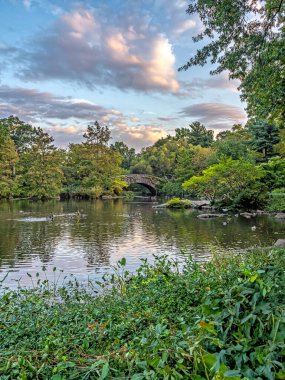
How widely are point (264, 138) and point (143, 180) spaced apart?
21.9 metres

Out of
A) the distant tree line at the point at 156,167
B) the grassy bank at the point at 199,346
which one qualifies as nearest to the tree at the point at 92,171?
the distant tree line at the point at 156,167

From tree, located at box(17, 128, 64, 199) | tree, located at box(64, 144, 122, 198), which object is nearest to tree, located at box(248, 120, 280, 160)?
tree, located at box(64, 144, 122, 198)

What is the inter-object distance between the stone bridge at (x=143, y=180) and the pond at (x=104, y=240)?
28.0m

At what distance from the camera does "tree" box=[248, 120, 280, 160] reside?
35.3 m

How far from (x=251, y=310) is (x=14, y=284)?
8371 millimetres

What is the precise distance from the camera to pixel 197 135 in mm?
71438

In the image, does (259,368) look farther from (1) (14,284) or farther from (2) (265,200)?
(2) (265,200)

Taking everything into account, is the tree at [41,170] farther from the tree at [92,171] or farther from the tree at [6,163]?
the tree at [92,171]

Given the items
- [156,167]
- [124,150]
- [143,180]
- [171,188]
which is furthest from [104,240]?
[124,150]

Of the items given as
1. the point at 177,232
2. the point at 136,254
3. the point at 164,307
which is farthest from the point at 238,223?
the point at 164,307

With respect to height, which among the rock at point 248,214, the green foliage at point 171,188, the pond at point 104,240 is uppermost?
the green foliage at point 171,188

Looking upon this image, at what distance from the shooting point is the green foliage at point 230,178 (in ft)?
91.9

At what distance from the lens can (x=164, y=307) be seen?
402 centimetres

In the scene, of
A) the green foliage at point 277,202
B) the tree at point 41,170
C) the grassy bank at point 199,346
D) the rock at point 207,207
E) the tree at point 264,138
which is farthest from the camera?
the tree at point 41,170
